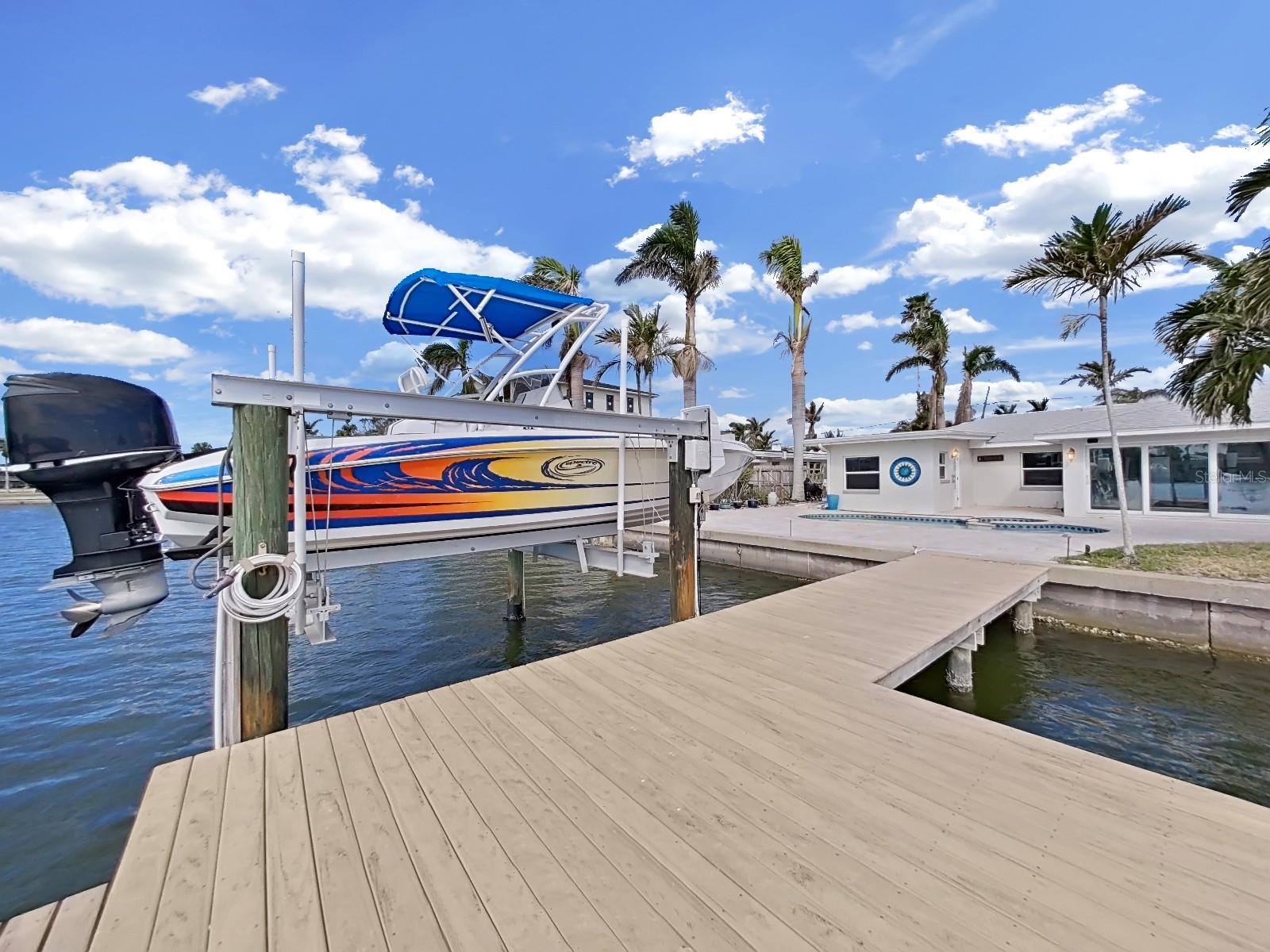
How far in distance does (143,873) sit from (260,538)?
1.54 m

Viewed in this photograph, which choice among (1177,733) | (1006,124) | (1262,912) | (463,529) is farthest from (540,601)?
(1006,124)

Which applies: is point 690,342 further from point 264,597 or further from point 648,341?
point 264,597

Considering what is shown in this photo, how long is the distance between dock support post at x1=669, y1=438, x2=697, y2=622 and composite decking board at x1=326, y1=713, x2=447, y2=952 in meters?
3.27

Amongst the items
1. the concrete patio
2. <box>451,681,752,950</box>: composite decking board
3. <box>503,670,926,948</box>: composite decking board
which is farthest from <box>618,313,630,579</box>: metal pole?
the concrete patio

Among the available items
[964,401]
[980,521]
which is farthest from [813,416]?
[980,521]

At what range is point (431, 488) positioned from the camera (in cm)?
462

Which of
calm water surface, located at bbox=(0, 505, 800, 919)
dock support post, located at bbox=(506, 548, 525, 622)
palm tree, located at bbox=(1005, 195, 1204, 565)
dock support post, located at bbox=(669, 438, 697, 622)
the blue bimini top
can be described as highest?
palm tree, located at bbox=(1005, 195, 1204, 565)

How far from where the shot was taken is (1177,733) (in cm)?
419

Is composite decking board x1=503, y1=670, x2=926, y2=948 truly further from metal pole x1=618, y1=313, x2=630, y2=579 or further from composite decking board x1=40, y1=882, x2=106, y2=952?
metal pole x1=618, y1=313, x2=630, y2=579

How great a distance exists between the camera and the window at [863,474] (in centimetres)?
1472

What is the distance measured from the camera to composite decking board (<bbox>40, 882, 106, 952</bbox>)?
58.2 inches

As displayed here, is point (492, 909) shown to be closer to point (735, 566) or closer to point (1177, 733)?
point (1177, 733)

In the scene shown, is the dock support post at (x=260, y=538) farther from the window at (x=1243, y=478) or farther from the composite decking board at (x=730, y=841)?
the window at (x=1243, y=478)

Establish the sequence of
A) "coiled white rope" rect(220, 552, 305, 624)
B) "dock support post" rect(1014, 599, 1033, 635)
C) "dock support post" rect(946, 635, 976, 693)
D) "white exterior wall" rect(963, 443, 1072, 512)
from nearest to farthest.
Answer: "coiled white rope" rect(220, 552, 305, 624), "dock support post" rect(946, 635, 976, 693), "dock support post" rect(1014, 599, 1033, 635), "white exterior wall" rect(963, 443, 1072, 512)
